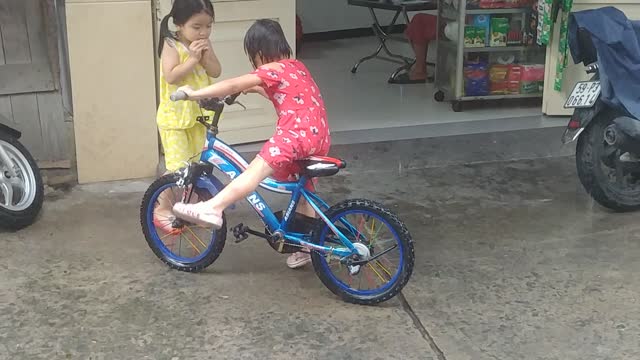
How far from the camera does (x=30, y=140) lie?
15.8 feet

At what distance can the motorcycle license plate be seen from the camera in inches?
167

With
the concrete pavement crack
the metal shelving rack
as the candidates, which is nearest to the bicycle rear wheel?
the concrete pavement crack

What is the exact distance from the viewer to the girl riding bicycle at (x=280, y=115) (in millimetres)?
3166

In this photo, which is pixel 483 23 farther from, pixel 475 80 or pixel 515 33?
pixel 475 80

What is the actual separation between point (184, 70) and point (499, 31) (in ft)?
11.9

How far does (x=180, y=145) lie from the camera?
3777 millimetres

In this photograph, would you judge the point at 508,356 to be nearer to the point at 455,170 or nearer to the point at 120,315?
the point at 120,315

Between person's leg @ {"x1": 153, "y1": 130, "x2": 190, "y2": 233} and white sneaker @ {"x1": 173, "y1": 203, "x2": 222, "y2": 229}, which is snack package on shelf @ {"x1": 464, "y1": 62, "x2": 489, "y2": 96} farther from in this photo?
white sneaker @ {"x1": 173, "y1": 203, "x2": 222, "y2": 229}

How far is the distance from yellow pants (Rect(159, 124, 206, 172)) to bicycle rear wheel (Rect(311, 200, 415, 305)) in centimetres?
85

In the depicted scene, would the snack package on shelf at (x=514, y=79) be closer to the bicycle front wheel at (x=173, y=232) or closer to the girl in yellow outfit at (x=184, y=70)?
the girl in yellow outfit at (x=184, y=70)

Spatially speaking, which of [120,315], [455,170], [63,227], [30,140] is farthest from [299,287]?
[30,140]

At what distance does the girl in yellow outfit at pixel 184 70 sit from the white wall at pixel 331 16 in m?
6.58

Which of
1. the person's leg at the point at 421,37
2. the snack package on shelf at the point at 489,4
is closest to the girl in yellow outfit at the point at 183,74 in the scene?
the snack package on shelf at the point at 489,4

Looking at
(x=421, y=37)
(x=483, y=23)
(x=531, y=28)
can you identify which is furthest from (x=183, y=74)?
(x=421, y=37)
